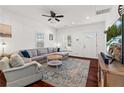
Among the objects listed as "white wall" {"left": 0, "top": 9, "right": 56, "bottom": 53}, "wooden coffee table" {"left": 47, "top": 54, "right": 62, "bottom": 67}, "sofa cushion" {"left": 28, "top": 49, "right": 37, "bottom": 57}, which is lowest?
"wooden coffee table" {"left": 47, "top": 54, "right": 62, "bottom": 67}

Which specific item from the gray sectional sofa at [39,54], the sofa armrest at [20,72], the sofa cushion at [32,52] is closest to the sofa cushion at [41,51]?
the gray sectional sofa at [39,54]

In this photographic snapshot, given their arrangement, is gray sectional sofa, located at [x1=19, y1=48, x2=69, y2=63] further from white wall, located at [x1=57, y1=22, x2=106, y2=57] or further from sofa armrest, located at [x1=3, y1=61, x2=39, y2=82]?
white wall, located at [x1=57, y1=22, x2=106, y2=57]

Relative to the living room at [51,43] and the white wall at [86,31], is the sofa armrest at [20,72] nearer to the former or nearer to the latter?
the living room at [51,43]

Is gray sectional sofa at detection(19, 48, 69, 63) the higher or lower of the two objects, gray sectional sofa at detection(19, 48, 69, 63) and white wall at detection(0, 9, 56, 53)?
the lower

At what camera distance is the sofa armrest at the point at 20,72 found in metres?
1.99

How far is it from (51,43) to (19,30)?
2902mm

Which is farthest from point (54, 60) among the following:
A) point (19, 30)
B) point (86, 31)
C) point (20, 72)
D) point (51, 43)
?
point (86, 31)

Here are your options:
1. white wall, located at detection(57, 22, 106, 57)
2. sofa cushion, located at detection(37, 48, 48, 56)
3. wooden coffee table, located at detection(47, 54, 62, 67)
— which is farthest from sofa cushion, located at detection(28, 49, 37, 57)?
white wall, located at detection(57, 22, 106, 57)

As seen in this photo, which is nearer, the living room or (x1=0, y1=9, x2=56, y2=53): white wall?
the living room

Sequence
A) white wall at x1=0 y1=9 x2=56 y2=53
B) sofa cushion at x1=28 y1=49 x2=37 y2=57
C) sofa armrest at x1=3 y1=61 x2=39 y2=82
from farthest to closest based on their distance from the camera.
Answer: sofa cushion at x1=28 y1=49 x2=37 y2=57 → white wall at x1=0 y1=9 x2=56 y2=53 → sofa armrest at x1=3 y1=61 x2=39 y2=82

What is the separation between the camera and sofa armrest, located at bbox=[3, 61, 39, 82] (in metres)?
1.99

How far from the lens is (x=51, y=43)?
6977mm

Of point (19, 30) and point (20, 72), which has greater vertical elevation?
point (19, 30)

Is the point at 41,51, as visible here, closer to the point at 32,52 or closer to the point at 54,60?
the point at 32,52
